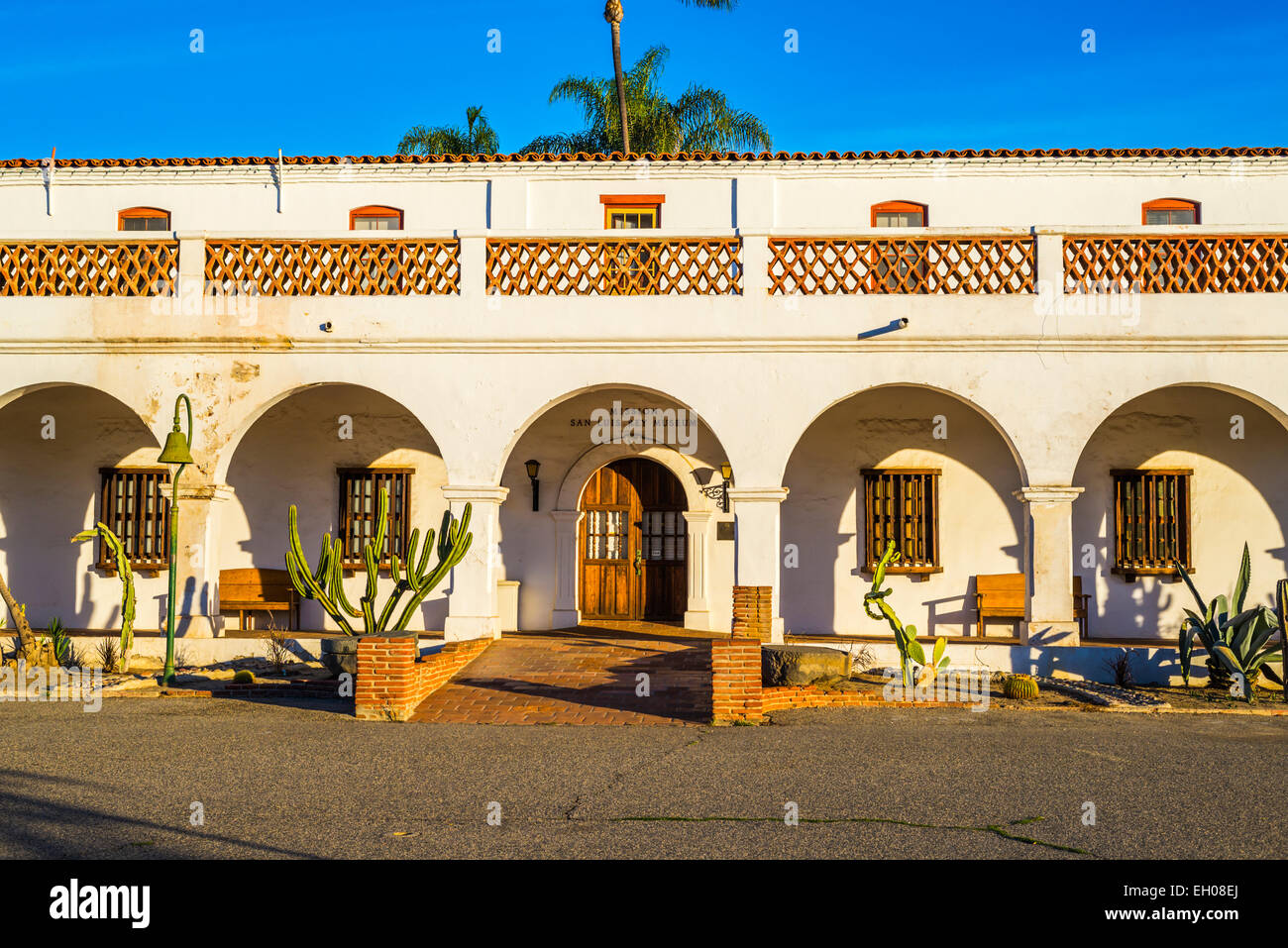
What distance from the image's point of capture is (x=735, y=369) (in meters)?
12.2

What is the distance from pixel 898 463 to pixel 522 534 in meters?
5.26

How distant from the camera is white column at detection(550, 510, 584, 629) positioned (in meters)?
14.9

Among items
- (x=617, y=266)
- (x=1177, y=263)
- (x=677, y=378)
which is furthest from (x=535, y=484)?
(x=1177, y=263)

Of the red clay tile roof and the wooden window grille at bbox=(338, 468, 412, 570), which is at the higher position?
the red clay tile roof

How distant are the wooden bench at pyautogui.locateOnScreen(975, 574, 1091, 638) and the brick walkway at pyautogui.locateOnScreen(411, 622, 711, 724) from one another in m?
3.68

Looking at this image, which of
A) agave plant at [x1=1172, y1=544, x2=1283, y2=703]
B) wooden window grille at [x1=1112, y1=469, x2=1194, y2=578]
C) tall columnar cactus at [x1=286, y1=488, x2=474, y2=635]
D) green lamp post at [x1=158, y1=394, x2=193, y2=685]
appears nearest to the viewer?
tall columnar cactus at [x1=286, y1=488, x2=474, y2=635]

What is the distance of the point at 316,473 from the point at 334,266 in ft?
11.4

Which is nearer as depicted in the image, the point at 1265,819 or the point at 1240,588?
the point at 1265,819

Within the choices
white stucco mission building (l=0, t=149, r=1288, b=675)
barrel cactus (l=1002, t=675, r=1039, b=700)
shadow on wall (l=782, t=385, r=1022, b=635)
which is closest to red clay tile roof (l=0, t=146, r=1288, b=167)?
white stucco mission building (l=0, t=149, r=1288, b=675)

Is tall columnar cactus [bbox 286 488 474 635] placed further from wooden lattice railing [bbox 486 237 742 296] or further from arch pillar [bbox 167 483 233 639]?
wooden lattice railing [bbox 486 237 742 296]

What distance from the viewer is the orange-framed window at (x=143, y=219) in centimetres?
1573
